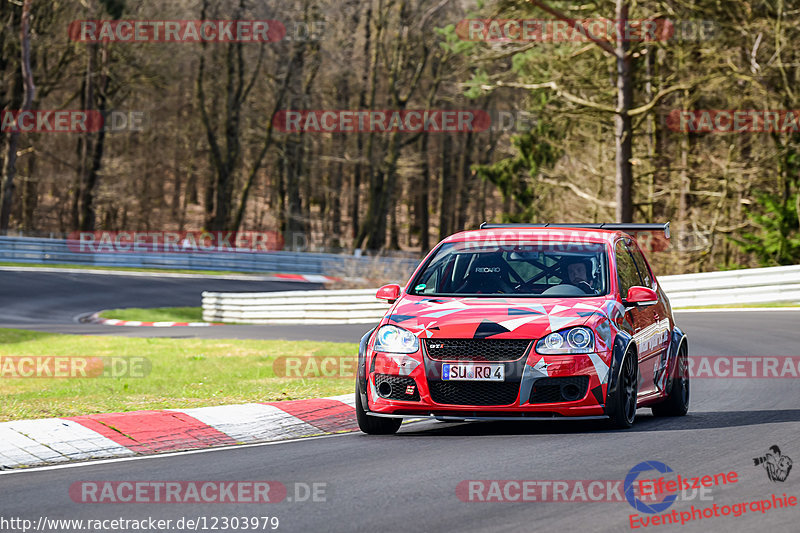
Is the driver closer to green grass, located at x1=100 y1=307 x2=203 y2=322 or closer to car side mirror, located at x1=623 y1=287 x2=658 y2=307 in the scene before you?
car side mirror, located at x1=623 y1=287 x2=658 y2=307

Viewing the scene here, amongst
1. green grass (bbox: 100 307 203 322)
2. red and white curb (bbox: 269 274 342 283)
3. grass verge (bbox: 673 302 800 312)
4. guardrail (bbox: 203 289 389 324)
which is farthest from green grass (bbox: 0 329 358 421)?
red and white curb (bbox: 269 274 342 283)

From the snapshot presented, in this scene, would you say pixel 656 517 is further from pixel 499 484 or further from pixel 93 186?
pixel 93 186

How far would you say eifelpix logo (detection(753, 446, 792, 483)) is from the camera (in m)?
6.88

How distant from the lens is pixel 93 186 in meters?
56.9

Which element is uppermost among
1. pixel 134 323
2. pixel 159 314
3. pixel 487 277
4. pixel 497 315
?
pixel 487 277

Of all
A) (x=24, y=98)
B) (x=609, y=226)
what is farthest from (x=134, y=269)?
(x=609, y=226)

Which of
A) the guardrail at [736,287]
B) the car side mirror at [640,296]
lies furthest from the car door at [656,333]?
the guardrail at [736,287]

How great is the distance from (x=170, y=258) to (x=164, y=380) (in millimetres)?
32639

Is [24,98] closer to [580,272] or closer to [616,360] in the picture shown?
[580,272]

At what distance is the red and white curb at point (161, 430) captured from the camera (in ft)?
27.0

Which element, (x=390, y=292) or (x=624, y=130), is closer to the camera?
(x=390, y=292)

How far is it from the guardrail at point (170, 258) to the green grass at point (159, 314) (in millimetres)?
8965

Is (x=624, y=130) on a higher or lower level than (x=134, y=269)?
higher

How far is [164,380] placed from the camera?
15.1 meters
